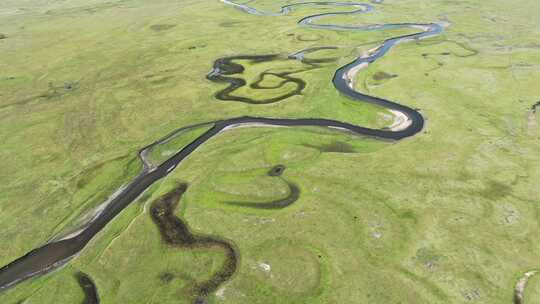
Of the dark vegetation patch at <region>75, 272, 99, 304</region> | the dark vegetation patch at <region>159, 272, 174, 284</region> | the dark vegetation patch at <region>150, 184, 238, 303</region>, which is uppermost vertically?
the dark vegetation patch at <region>150, 184, 238, 303</region>

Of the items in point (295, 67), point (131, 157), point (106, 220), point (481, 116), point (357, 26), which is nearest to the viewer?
point (106, 220)

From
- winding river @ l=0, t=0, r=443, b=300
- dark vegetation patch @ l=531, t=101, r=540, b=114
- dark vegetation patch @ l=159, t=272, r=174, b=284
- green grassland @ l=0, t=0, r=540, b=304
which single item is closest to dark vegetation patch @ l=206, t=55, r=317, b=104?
winding river @ l=0, t=0, r=443, b=300

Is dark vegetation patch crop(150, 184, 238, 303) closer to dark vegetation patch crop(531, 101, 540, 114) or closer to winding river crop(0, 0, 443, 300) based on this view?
winding river crop(0, 0, 443, 300)

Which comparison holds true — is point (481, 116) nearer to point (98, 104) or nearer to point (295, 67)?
point (295, 67)

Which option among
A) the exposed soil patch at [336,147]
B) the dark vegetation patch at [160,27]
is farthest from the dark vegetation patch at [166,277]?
the dark vegetation patch at [160,27]

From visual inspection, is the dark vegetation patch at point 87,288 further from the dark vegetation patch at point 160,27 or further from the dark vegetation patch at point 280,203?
the dark vegetation patch at point 160,27

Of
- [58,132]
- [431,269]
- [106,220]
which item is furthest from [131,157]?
[431,269]

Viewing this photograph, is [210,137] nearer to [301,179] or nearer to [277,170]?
[277,170]
